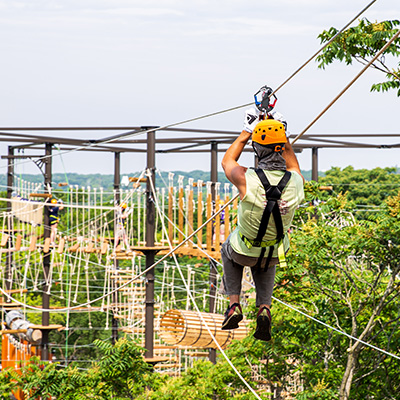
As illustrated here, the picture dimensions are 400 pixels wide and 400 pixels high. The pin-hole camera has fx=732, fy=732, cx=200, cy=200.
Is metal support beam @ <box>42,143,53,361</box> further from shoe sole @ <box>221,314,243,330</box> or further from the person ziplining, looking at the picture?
the person ziplining

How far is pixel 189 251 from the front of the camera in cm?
1402

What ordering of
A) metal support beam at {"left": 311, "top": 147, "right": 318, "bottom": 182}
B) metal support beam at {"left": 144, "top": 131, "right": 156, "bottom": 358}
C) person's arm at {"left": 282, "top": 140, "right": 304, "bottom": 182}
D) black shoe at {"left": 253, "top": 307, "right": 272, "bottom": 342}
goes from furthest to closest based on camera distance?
metal support beam at {"left": 311, "top": 147, "right": 318, "bottom": 182}
metal support beam at {"left": 144, "top": 131, "right": 156, "bottom": 358}
black shoe at {"left": 253, "top": 307, "right": 272, "bottom": 342}
person's arm at {"left": 282, "top": 140, "right": 304, "bottom": 182}

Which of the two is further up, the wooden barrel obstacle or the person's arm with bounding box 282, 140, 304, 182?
the person's arm with bounding box 282, 140, 304, 182

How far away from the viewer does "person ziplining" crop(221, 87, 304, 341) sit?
4.25 m

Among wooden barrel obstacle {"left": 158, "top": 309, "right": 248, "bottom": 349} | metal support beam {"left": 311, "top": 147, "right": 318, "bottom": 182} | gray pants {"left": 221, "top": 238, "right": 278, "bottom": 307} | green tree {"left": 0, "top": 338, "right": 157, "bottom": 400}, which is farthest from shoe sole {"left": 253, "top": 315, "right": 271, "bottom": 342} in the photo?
metal support beam {"left": 311, "top": 147, "right": 318, "bottom": 182}

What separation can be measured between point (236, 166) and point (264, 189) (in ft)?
0.76

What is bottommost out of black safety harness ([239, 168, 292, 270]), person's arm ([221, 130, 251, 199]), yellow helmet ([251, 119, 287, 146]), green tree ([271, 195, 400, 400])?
green tree ([271, 195, 400, 400])

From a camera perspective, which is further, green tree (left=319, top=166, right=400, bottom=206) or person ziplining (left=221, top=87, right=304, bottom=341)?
green tree (left=319, top=166, right=400, bottom=206)

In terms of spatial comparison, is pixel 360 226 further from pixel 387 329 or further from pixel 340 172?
pixel 340 172

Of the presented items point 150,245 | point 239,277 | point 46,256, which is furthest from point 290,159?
point 46,256

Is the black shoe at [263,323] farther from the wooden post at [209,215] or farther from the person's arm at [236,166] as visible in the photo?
the wooden post at [209,215]

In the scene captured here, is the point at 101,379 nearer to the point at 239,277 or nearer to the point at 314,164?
the point at 239,277

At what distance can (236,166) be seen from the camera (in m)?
4.36

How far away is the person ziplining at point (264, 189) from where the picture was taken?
4254mm
